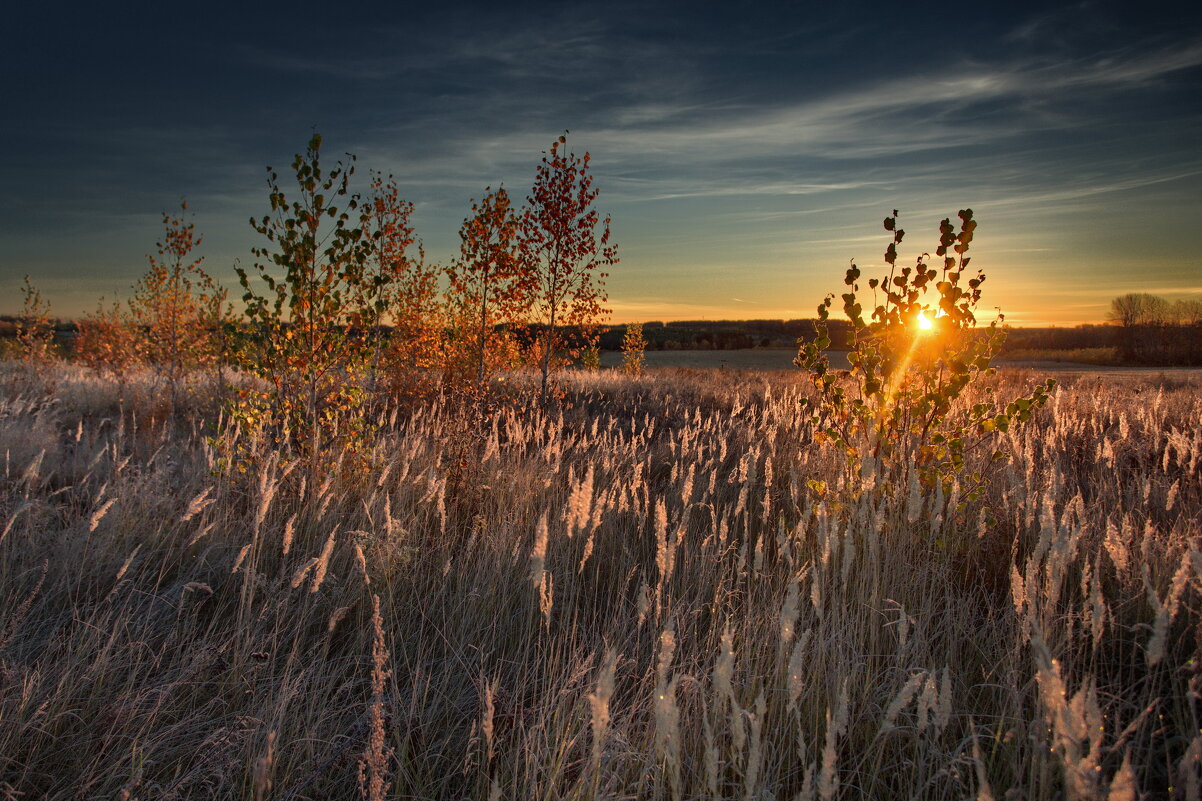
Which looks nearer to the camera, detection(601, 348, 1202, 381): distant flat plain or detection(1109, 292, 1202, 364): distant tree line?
detection(601, 348, 1202, 381): distant flat plain

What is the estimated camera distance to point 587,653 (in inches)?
101

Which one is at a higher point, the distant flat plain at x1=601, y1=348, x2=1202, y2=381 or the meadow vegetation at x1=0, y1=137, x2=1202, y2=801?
the distant flat plain at x1=601, y1=348, x2=1202, y2=381

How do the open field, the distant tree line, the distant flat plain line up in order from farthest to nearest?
1. the distant tree line
2. the distant flat plain
3. the open field

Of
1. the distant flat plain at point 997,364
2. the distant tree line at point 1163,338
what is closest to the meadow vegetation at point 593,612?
the distant flat plain at point 997,364

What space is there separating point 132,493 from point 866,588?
407 centimetres

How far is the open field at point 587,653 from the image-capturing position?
1.65 metres

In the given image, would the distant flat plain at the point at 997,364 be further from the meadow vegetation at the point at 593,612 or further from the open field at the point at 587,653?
the open field at the point at 587,653

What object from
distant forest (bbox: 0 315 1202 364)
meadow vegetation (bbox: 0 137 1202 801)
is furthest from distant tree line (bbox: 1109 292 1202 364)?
meadow vegetation (bbox: 0 137 1202 801)

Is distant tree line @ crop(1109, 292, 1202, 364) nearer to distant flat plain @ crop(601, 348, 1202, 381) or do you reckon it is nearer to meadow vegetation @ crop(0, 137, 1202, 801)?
distant flat plain @ crop(601, 348, 1202, 381)

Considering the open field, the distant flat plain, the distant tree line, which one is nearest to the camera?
the open field

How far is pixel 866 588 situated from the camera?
272cm

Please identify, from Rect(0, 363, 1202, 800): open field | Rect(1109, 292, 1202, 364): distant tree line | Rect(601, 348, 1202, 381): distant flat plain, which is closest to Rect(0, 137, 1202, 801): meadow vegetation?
Rect(0, 363, 1202, 800): open field

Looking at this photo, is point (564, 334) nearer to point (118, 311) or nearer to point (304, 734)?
point (304, 734)

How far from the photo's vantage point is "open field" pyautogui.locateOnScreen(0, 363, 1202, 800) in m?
1.65
